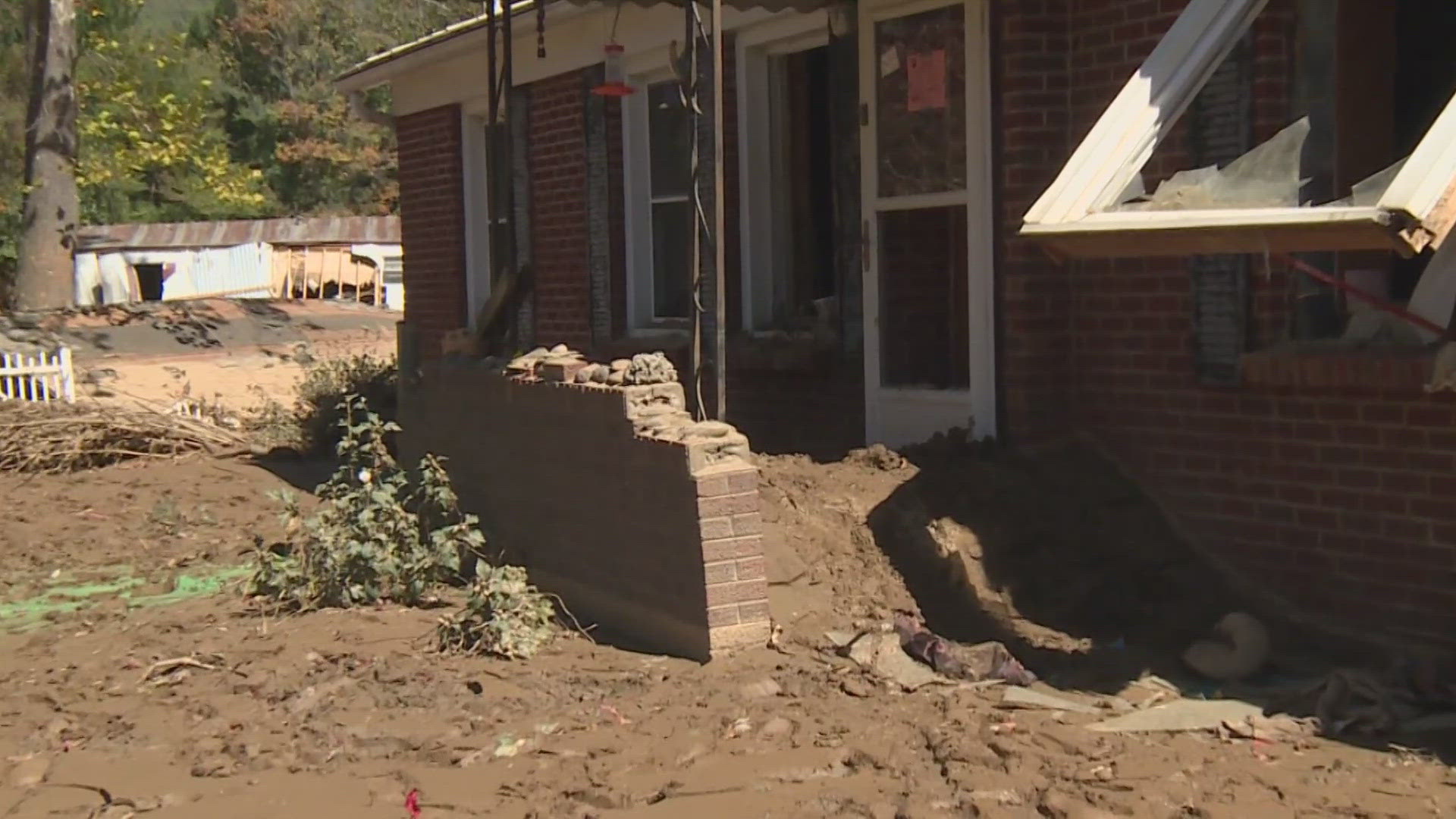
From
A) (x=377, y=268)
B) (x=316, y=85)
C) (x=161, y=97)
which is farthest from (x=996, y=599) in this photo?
(x=316, y=85)

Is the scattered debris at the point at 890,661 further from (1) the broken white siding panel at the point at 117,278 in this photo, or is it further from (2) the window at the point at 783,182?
(1) the broken white siding panel at the point at 117,278

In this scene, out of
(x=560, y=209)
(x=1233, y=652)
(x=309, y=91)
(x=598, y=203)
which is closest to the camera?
(x=1233, y=652)

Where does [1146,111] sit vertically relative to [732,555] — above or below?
above

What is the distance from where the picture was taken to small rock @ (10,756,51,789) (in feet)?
18.1

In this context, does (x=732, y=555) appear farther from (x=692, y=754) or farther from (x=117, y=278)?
(x=117, y=278)

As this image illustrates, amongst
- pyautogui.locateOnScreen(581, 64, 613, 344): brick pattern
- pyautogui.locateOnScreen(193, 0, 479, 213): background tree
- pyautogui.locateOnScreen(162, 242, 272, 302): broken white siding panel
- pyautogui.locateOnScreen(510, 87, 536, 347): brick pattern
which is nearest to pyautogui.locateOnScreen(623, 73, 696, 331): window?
pyautogui.locateOnScreen(581, 64, 613, 344): brick pattern

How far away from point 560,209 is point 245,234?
27636 mm

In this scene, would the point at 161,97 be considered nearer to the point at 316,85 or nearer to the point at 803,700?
the point at 316,85

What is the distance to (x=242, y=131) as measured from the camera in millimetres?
49812

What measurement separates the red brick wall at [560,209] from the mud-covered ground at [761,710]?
3.98m

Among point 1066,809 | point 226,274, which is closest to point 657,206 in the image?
point 1066,809

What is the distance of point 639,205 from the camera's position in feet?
35.6

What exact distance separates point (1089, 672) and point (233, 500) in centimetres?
775

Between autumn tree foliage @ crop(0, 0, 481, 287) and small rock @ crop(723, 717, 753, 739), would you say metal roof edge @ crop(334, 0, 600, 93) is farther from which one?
autumn tree foliage @ crop(0, 0, 481, 287)
